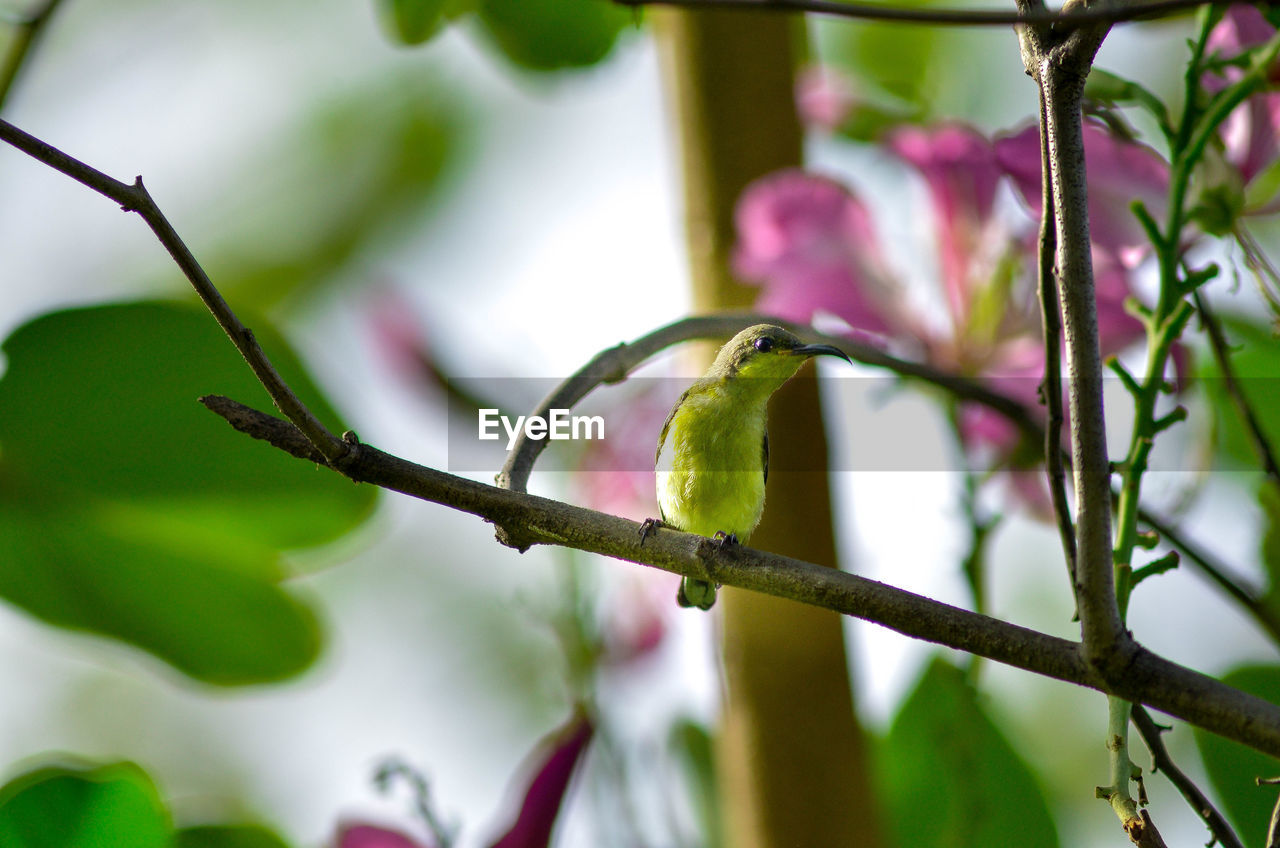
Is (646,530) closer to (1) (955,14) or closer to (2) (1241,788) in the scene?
(1) (955,14)

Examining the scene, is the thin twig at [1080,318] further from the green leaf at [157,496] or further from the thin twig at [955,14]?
the green leaf at [157,496]

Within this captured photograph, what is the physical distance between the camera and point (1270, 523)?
2.15 feet

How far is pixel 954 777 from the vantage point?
0.69 m

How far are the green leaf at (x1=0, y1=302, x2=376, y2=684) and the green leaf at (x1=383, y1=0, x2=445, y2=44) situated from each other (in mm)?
278

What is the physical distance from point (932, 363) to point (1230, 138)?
24 centimetres

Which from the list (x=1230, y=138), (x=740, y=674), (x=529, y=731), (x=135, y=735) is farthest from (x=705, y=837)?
(x=135, y=735)

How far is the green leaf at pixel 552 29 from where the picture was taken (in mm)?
929

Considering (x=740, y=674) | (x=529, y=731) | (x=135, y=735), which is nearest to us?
(x=740, y=674)

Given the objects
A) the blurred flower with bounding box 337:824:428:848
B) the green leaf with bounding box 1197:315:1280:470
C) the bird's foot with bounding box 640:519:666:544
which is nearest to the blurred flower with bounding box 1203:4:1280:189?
the green leaf with bounding box 1197:315:1280:470

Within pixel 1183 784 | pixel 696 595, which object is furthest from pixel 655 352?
pixel 1183 784

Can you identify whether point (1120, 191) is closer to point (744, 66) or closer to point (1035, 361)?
point (1035, 361)

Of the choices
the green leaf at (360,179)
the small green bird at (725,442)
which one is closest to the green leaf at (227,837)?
the small green bird at (725,442)

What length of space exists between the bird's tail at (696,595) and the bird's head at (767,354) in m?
0.11

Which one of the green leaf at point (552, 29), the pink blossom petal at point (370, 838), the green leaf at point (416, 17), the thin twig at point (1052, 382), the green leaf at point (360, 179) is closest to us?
the thin twig at point (1052, 382)
